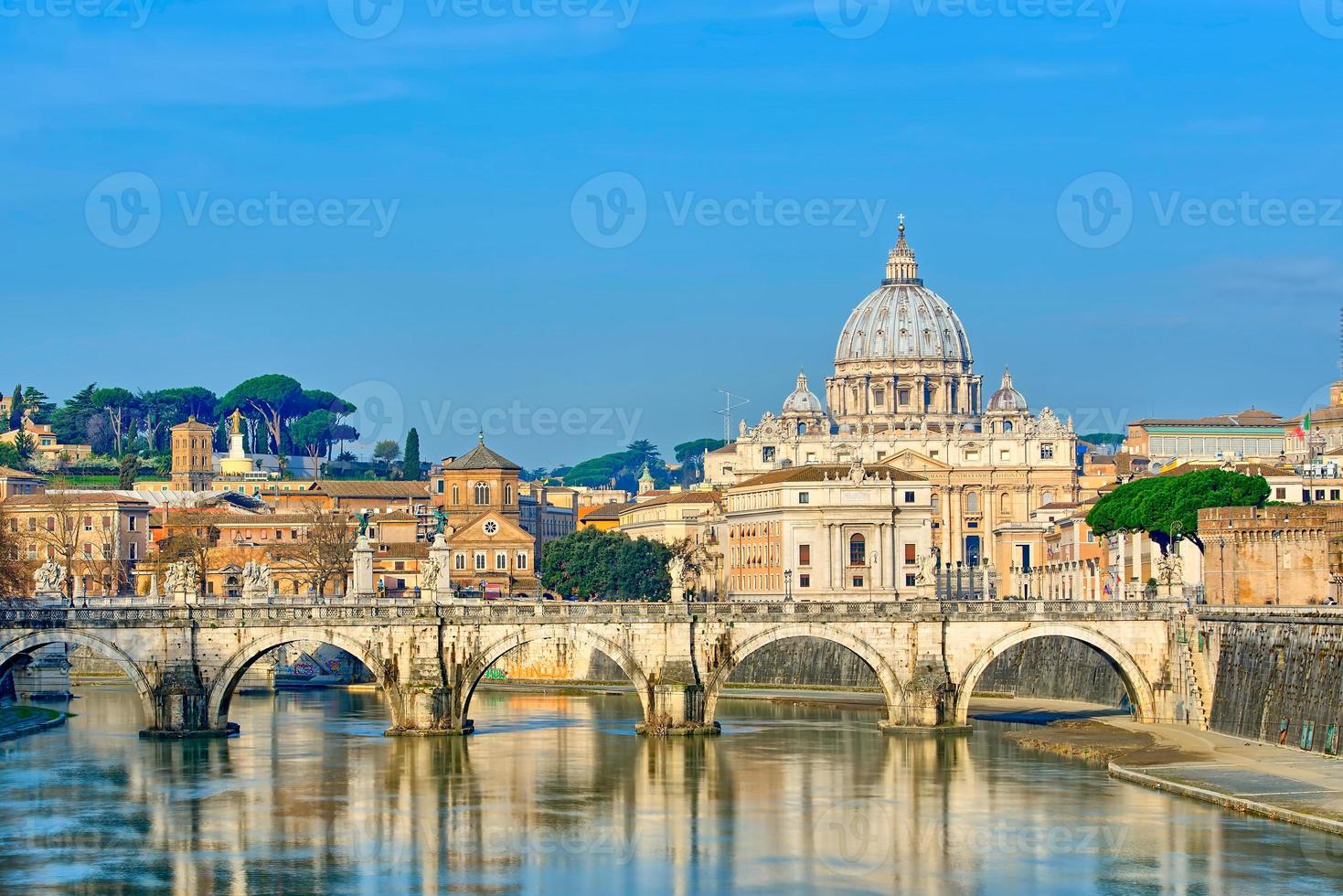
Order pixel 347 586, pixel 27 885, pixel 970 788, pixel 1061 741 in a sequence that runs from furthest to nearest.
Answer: pixel 347 586, pixel 1061 741, pixel 970 788, pixel 27 885

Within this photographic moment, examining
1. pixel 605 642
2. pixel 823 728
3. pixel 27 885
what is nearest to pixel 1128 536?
pixel 823 728

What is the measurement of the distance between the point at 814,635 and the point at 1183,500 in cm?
3193

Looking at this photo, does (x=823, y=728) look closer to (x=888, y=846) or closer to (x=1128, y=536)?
(x=888, y=846)

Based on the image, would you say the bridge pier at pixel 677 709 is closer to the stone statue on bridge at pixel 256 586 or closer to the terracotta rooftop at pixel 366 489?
the stone statue on bridge at pixel 256 586

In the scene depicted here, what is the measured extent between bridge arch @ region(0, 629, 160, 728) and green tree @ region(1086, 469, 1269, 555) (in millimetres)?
44967

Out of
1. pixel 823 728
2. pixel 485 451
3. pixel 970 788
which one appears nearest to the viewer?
pixel 970 788

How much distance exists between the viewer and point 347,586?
145 metres

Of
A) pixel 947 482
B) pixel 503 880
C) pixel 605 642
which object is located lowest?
pixel 503 880

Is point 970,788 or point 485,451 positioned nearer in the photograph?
point 970,788

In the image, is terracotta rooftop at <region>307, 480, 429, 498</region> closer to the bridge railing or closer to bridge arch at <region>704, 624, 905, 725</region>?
the bridge railing

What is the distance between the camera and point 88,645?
77938mm

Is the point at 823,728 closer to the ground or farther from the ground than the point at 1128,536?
closer to the ground

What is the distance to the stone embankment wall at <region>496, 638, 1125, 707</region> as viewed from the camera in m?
89.8

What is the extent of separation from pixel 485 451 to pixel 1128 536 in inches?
2745
